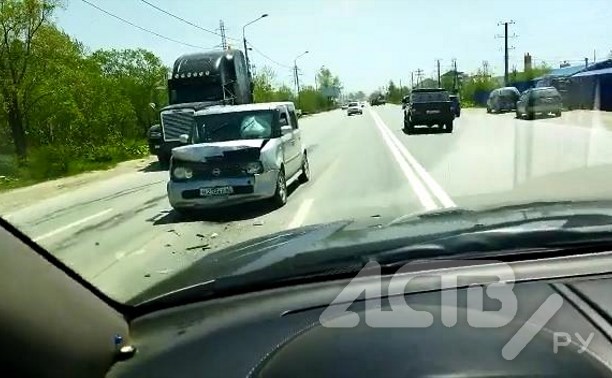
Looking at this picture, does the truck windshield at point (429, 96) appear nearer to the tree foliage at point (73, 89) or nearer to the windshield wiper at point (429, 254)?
the tree foliage at point (73, 89)

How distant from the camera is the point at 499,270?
204cm

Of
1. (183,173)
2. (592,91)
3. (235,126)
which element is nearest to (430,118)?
(592,91)

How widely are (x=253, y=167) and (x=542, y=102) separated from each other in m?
28.5

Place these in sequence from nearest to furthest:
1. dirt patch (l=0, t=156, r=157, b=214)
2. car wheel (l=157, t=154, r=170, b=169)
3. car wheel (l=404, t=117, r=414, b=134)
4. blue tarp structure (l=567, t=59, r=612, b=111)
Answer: dirt patch (l=0, t=156, r=157, b=214)
car wheel (l=157, t=154, r=170, b=169)
car wheel (l=404, t=117, r=414, b=134)
blue tarp structure (l=567, t=59, r=612, b=111)

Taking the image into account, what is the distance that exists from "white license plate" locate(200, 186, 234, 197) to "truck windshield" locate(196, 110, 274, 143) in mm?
1281

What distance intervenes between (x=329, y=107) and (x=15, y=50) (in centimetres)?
9394

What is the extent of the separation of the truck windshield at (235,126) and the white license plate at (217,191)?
1281 mm

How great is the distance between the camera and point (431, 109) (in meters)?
29.4

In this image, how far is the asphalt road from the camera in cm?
678

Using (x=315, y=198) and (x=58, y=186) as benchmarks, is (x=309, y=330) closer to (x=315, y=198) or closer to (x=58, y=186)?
(x=315, y=198)

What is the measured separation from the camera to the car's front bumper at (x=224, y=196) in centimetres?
972

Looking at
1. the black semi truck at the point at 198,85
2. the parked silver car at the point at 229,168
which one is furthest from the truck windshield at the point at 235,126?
the black semi truck at the point at 198,85

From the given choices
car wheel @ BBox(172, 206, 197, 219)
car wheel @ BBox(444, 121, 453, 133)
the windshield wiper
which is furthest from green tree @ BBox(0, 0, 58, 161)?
the windshield wiper

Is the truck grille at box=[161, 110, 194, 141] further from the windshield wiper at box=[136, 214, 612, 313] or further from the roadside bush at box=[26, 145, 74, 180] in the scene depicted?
the windshield wiper at box=[136, 214, 612, 313]
